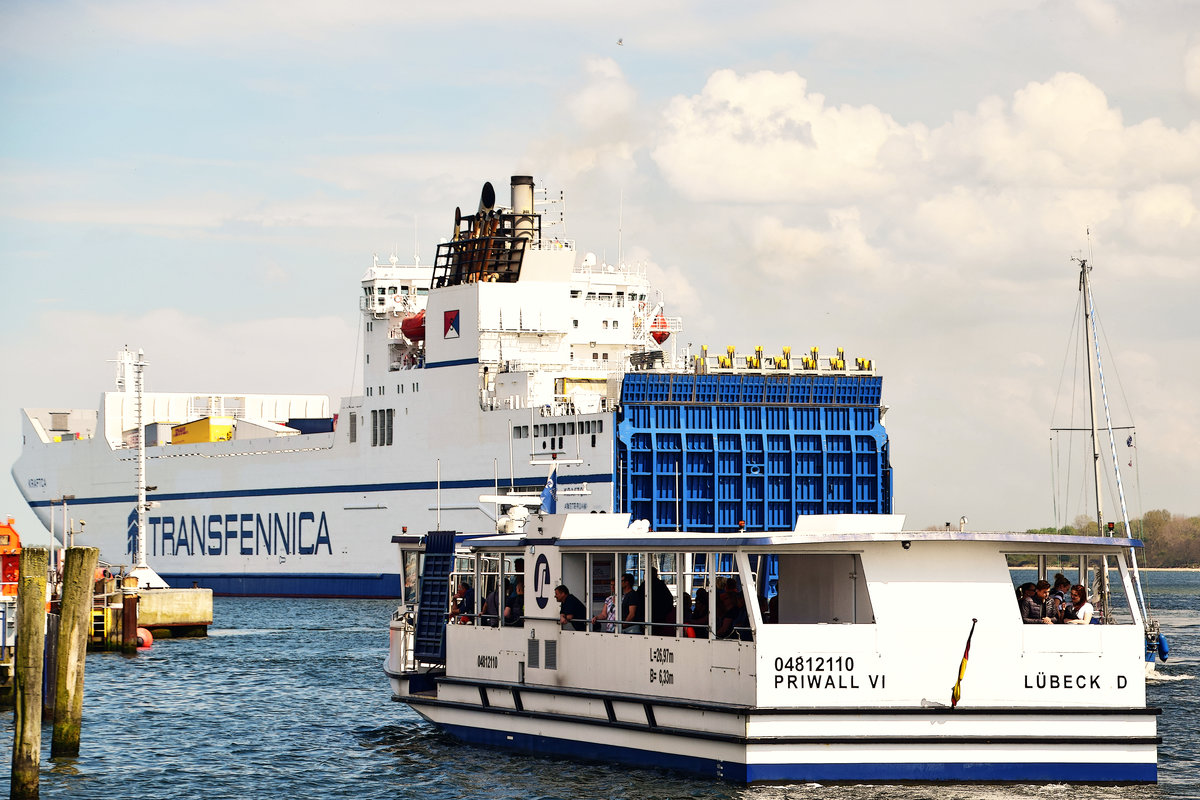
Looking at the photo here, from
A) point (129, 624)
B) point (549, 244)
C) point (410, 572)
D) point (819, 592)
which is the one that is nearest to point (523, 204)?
point (549, 244)

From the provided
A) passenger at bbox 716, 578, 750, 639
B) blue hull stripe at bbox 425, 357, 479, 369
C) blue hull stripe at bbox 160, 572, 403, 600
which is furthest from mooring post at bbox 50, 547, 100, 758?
blue hull stripe at bbox 160, 572, 403, 600

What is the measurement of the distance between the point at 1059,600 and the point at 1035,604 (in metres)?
0.58

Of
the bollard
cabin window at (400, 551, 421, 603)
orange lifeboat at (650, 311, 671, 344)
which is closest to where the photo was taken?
cabin window at (400, 551, 421, 603)

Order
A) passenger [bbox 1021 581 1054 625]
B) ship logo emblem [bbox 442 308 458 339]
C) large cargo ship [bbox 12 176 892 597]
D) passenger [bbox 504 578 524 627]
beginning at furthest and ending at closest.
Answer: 1. ship logo emblem [bbox 442 308 458 339]
2. large cargo ship [bbox 12 176 892 597]
3. passenger [bbox 504 578 524 627]
4. passenger [bbox 1021 581 1054 625]

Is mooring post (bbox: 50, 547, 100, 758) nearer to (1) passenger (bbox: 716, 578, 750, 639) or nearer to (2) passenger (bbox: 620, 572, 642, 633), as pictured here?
(2) passenger (bbox: 620, 572, 642, 633)

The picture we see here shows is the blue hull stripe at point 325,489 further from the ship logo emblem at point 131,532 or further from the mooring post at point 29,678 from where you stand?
the mooring post at point 29,678

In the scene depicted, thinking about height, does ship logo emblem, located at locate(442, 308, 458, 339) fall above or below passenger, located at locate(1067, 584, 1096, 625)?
above

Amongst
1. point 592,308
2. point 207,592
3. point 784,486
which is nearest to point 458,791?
point 207,592

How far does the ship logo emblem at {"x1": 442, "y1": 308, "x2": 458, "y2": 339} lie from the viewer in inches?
2336

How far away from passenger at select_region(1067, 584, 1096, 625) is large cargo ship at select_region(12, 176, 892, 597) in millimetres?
21271

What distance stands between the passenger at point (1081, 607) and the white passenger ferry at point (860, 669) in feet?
1.33

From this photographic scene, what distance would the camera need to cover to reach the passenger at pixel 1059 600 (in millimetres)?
18062

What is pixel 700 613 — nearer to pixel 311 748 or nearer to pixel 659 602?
pixel 659 602

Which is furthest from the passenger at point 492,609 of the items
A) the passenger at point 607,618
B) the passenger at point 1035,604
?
the passenger at point 1035,604
